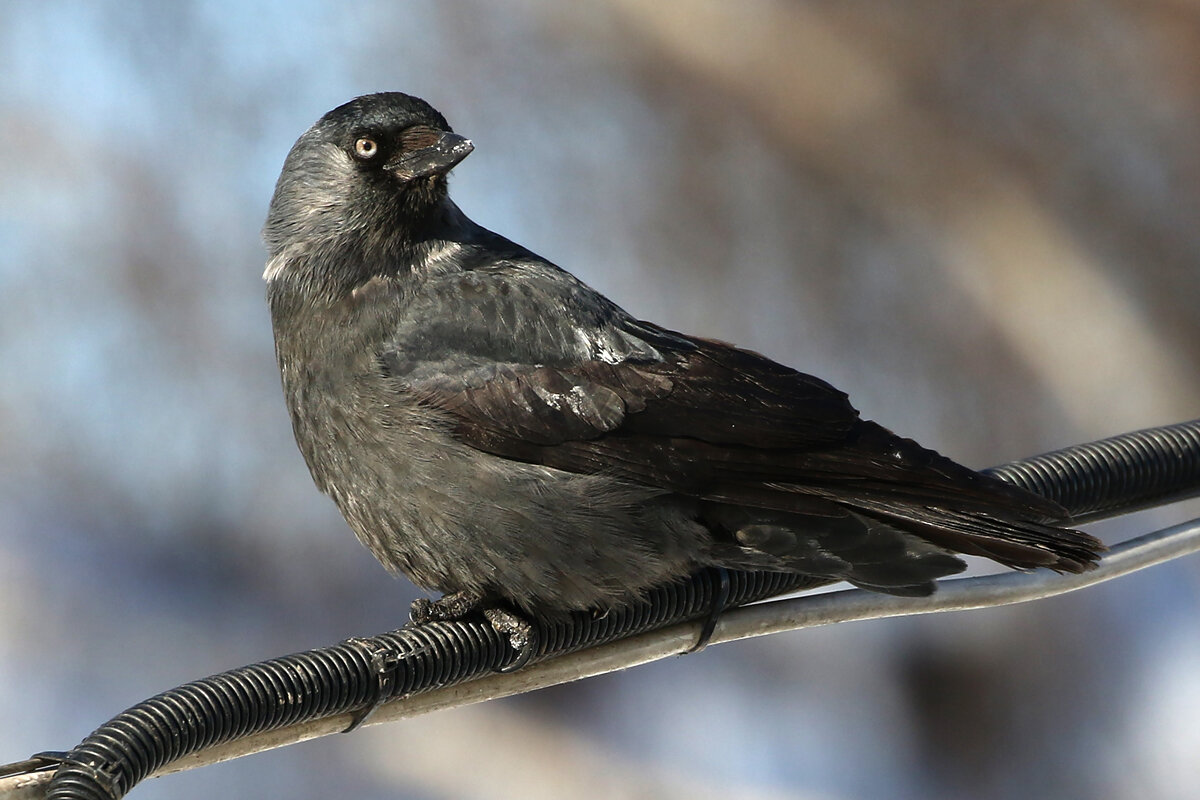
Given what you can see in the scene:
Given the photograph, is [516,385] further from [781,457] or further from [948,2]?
[948,2]

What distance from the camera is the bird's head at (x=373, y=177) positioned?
8.98 ft

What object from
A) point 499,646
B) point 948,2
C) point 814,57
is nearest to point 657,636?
point 499,646

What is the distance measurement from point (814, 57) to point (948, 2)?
49cm

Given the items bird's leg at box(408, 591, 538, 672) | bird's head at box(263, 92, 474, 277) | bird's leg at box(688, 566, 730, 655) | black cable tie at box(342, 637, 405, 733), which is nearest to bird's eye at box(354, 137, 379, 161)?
bird's head at box(263, 92, 474, 277)

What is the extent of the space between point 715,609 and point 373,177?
975mm

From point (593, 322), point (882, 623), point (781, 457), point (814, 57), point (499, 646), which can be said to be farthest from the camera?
point (814, 57)

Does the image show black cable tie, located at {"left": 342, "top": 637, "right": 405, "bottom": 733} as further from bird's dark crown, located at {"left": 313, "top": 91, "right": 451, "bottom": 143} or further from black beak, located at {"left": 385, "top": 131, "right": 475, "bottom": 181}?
bird's dark crown, located at {"left": 313, "top": 91, "right": 451, "bottom": 143}

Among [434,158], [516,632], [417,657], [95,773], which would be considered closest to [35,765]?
[95,773]

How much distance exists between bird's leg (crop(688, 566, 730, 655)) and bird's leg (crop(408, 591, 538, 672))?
23 cm

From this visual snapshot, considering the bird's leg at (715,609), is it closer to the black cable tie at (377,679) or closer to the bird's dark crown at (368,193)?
the black cable tie at (377,679)

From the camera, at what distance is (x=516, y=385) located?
8.31 ft

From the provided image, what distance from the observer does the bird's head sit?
2.74m

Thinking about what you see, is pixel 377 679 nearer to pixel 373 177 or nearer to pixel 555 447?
pixel 555 447

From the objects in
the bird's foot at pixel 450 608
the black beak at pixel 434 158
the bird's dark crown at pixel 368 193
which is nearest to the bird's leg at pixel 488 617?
the bird's foot at pixel 450 608
